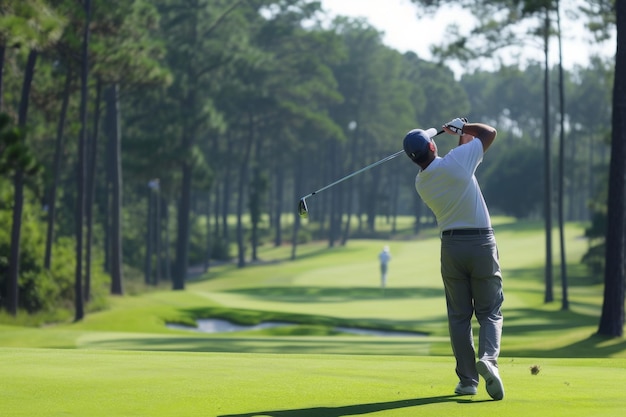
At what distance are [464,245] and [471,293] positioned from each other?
1.54 ft

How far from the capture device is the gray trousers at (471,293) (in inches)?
374

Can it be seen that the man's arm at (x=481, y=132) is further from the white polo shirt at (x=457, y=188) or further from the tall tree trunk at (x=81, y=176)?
the tall tree trunk at (x=81, y=176)

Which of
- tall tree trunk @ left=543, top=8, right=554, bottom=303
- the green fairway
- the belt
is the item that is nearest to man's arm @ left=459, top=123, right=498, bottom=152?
the belt

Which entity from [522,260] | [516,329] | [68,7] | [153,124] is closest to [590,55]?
[516,329]

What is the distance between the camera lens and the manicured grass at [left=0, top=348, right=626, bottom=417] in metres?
8.63

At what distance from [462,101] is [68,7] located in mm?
82876

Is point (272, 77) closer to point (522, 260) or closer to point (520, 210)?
point (522, 260)

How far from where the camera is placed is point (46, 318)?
3503 centimetres

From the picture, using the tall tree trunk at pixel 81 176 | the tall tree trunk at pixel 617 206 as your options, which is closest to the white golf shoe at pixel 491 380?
the tall tree trunk at pixel 617 206

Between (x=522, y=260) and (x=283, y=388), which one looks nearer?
(x=283, y=388)

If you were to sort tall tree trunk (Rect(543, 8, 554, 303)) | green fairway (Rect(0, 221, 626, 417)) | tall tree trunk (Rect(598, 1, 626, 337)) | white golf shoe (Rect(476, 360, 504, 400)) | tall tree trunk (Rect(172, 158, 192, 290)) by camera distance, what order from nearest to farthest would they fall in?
1. green fairway (Rect(0, 221, 626, 417))
2. white golf shoe (Rect(476, 360, 504, 400))
3. tall tree trunk (Rect(598, 1, 626, 337))
4. tall tree trunk (Rect(543, 8, 554, 303))
5. tall tree trunk (Rect(172, 158, 192, 290))

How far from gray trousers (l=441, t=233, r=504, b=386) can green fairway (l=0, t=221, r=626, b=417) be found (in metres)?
0.36

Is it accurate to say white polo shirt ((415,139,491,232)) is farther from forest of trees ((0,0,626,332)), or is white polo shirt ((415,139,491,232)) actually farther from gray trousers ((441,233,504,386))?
forest of trees ((0,0,626,332))

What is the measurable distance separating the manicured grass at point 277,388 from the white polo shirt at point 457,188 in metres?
1.44
